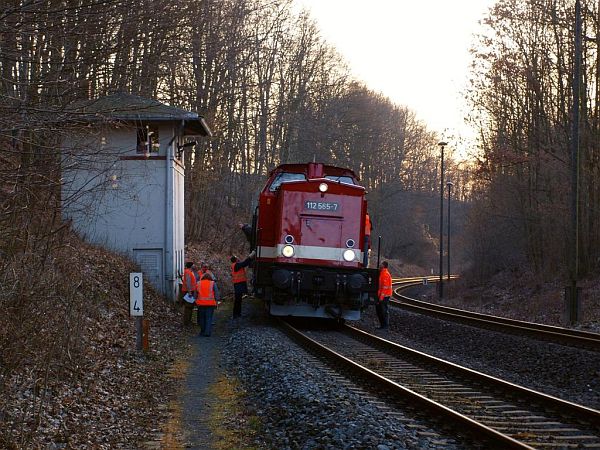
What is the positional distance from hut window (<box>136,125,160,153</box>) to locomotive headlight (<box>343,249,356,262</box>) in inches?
326

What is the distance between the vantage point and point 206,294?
17.6 meters

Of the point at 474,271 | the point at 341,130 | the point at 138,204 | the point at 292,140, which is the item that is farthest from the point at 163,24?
the point at 341,130

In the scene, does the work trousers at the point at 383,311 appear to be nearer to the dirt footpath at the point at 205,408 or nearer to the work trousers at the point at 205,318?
the work trousers at the point at 205,318

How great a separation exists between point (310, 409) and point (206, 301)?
915 centimetres

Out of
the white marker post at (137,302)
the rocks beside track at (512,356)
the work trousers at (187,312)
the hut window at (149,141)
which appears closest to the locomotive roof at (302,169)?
the work trousers at (187,312)

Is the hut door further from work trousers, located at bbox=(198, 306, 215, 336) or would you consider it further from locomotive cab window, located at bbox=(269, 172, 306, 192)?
locomotive cab window, located at bbox=(269, 172, 306, 192)

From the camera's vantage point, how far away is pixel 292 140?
46906 mm

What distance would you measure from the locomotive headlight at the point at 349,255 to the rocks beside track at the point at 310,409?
4.81 meters

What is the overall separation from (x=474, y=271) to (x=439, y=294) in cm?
361

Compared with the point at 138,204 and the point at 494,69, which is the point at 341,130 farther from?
the point at 138,204

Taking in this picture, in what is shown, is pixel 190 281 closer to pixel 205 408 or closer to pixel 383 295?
pixel 383 295

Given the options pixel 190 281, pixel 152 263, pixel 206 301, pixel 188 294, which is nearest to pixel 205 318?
pixel 206 301

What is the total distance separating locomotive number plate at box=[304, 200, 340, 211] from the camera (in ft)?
59.8

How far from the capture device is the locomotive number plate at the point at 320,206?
59.8ft
